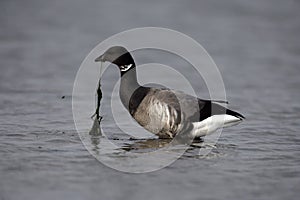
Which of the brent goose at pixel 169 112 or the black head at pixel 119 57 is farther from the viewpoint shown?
the black head at pixel 119 57

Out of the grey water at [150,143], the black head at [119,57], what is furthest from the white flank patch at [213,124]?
the black head at [119,57]

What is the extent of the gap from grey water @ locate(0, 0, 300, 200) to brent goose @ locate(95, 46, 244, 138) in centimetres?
27

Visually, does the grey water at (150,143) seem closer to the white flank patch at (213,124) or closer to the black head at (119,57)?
the white flank patch at (213,124)

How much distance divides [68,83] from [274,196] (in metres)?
6.41

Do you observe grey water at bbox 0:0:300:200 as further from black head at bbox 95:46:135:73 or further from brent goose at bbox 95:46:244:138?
black head at bbox 95:46:135:73

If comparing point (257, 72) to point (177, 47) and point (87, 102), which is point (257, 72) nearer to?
point (177, 47)

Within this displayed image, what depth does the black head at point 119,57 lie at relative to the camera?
9258mm

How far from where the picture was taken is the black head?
30.4ft

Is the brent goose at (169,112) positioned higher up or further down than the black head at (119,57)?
further down

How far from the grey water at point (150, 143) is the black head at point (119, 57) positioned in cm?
108

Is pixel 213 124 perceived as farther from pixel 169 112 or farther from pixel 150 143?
pixel 150 143

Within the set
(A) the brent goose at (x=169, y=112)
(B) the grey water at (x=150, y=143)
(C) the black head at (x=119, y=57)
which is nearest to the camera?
(B) the grey water at (x=150, y=143)

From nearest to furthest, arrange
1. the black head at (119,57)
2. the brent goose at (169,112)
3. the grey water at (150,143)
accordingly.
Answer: the grey water at (150,143)
the brent goose at (169,112)
the black head at (119,57)

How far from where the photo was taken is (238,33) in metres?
16.6
